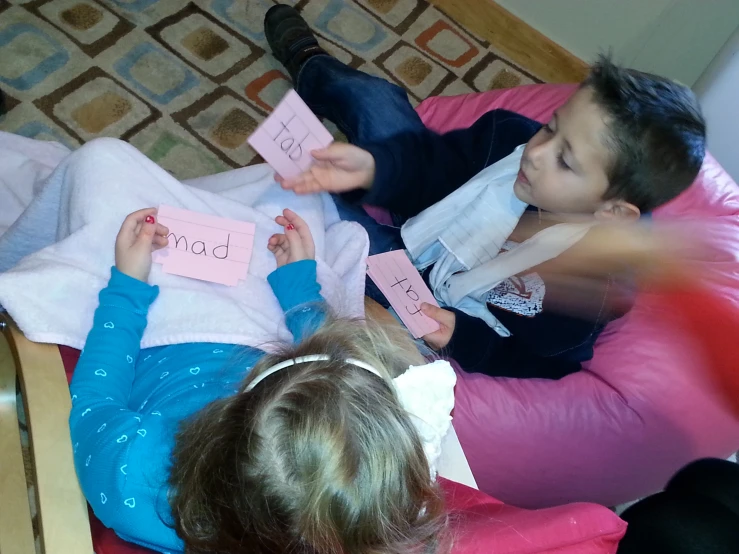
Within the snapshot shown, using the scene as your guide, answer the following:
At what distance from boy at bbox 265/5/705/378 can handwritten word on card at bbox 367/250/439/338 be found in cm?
3

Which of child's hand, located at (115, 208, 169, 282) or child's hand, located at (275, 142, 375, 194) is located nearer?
child's hand, located at (115, 208, 169, 282)

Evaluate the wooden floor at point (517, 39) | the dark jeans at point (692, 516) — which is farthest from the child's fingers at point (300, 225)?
the wooden floor at point (517, 39)

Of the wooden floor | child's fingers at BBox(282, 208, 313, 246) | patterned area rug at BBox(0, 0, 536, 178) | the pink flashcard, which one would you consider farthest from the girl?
the wooden floor

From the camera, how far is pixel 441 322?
1083mm

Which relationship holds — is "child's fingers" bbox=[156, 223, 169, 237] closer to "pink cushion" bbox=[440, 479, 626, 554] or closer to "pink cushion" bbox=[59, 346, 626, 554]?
"pink cushion" bbox=[59, 346, 626, 554]

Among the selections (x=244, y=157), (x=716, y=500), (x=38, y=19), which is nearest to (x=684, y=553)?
(x=716, y=500)

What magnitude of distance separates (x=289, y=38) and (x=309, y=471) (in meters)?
1.22

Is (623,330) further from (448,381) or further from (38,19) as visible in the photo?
(38,19)

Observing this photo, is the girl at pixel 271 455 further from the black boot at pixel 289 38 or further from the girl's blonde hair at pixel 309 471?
the black boot at pixel 289 38

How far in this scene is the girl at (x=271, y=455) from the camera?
53 cm

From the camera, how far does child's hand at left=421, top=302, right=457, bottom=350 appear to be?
107cm

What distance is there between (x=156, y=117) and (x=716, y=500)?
133 centimetres

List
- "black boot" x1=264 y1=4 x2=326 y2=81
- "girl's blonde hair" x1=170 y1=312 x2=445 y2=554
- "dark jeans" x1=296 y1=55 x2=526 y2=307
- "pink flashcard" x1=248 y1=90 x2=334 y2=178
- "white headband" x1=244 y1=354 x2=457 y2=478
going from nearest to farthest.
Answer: "girl's blonde hair" x1=170 y1=312 x2=445 y2=554 → "white headband" x1=244 y1=354 x2=457 y2=478 → "pink flashcard" x1=248 y1=90 x2=334 y2=178 → "dark jeans" x1=296 y1=55 x2=526 y2=307 → "black boot" x1=264 y1=4 x2=326 y2=81

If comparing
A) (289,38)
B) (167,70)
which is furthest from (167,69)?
(289,38)
